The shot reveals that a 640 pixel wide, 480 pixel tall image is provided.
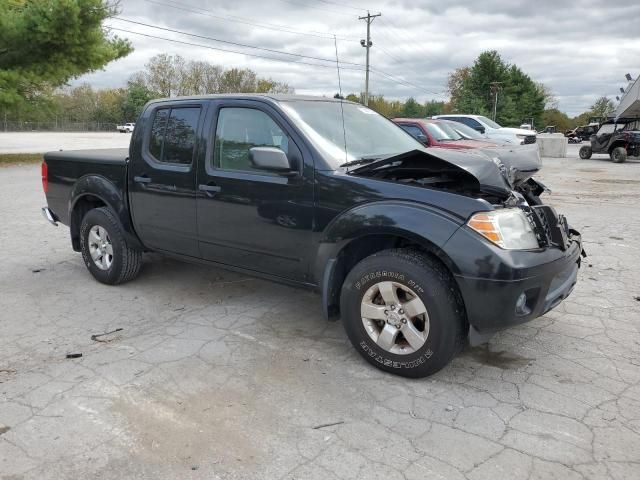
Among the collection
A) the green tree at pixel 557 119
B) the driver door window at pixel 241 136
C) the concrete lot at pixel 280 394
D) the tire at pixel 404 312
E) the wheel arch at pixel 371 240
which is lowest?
the concrete lot at pixel 280 394

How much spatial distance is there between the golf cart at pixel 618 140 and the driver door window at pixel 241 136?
20739mm

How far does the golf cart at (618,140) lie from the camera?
66.9 ft

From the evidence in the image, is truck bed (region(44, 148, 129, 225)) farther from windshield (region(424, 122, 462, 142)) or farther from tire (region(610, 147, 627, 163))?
tire (region(610, 147, 627, 163))

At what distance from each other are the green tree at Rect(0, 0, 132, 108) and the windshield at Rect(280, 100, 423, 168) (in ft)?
55.9

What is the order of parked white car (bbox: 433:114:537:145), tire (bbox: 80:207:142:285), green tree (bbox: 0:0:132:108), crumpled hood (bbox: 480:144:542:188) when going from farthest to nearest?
parked white car (bbox: 433:114:537:145)
green tree (bbox: 0:0:132:108)
tire (bbox: 80:207:142:285)
crumpled hood (bbox: 480:144:542:188)

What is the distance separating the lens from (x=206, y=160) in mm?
4250

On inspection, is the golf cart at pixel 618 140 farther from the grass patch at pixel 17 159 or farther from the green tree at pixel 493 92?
the green tree at pixel 493 92

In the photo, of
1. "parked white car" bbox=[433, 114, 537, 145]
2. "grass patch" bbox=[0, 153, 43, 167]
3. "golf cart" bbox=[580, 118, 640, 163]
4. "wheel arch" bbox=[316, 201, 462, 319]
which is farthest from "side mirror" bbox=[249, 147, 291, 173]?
"golf cart" bbox=[580, 118, 640, 163]

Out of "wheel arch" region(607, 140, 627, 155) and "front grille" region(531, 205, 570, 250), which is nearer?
"front grille" region(531, 205, 570, 250)

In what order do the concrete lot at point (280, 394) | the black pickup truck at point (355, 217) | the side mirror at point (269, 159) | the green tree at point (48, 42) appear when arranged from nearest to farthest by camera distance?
the concrete lot at point (280, 394), the black pickup truck at point (355, 217), the side mirror at point (269, 159), the green tree at point (48, 42)

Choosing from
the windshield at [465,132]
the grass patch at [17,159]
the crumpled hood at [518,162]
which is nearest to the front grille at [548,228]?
the crumpled hood at [518,162]

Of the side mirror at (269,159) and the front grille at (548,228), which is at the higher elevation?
the side mirror at (269,159)

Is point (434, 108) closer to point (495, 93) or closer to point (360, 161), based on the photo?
point (495, 93)

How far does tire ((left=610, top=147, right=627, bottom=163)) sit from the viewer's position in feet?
67.4
